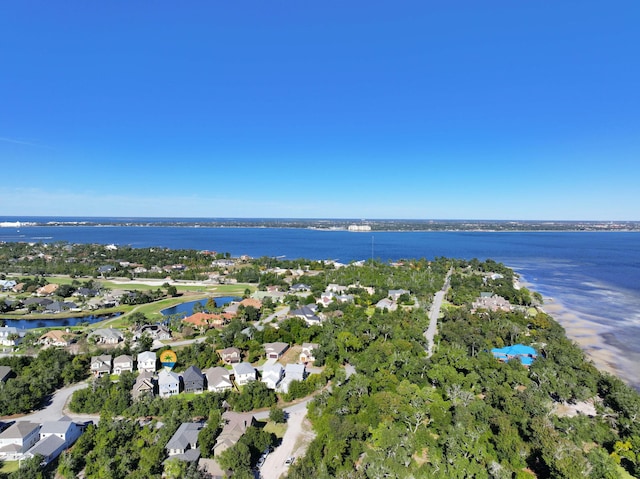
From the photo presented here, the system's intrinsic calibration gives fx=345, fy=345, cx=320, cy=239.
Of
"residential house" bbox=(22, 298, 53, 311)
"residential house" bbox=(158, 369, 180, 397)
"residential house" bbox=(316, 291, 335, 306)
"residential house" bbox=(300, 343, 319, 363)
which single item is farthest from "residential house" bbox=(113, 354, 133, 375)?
"residential house" bbox=(22, 298, 53, 311)

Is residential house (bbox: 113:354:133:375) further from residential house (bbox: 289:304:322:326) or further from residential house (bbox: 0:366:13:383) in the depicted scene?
residential house (bbox: 289:304:322:326)

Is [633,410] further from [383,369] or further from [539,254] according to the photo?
[539,254]

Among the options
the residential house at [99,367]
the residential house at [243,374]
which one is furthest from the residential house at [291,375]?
the residential house at [99,367]

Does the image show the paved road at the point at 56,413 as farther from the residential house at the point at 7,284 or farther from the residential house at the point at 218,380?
the residential house at the point at 7,284

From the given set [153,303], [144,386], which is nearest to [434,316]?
[144,386]

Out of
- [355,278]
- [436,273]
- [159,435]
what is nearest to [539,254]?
[436,273]
